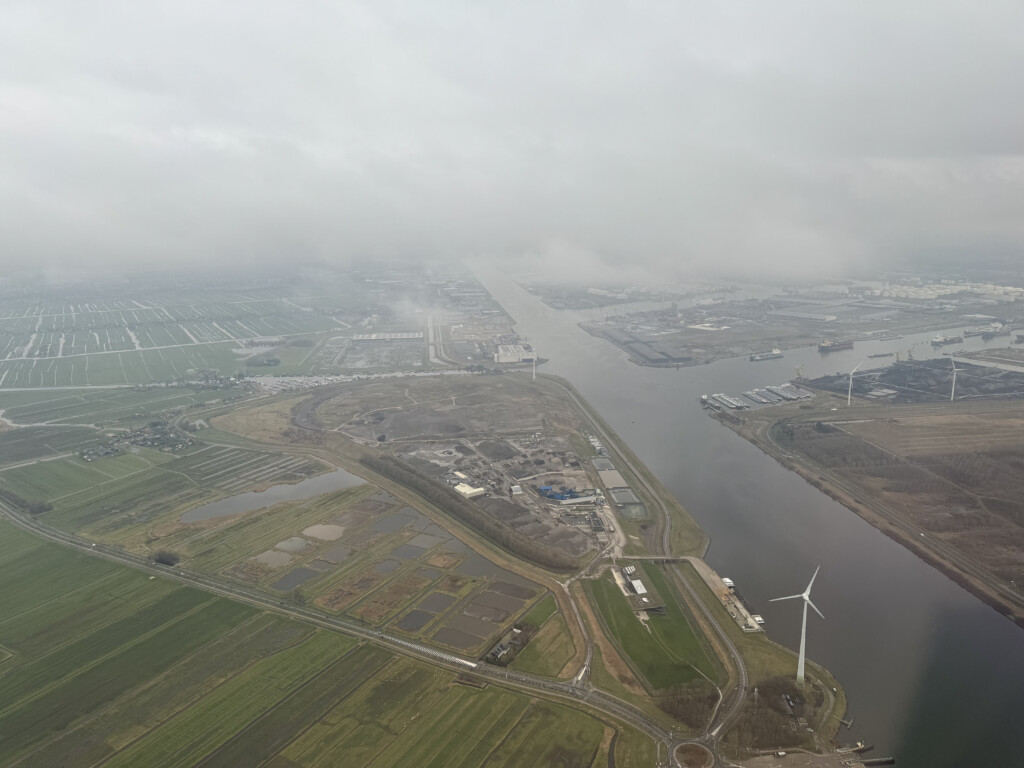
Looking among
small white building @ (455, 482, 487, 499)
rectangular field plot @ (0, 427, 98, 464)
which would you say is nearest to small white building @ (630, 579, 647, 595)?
small white building @ (455, 482, 487, 499)

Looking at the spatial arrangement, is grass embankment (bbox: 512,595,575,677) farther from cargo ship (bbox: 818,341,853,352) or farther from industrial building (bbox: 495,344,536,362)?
cargo ship (bbox: 818,341,853,352)

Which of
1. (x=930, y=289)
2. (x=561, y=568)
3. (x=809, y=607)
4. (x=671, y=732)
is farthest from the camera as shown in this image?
(x=930, y=289)

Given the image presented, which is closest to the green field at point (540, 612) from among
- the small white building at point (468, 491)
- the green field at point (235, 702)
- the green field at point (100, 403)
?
the green field at point (235, 702)

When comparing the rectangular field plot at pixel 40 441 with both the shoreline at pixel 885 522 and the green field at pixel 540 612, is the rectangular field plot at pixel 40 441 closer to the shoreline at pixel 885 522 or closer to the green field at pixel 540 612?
the green field at pixel 540 612

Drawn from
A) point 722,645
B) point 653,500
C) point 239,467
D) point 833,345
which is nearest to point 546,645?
point 722,645

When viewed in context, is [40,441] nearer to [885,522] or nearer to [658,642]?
[658,642]

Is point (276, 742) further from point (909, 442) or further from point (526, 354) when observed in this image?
point (526, 354)

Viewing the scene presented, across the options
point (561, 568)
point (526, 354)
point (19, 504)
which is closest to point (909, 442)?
point (561, 568)
